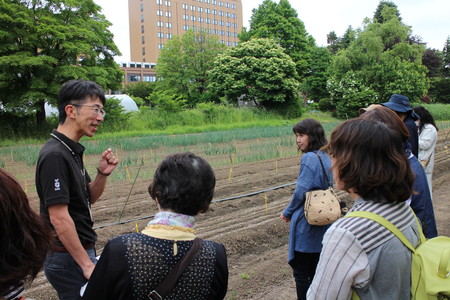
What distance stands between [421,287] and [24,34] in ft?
64.1

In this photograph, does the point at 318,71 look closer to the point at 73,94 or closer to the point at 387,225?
the point at 73,94

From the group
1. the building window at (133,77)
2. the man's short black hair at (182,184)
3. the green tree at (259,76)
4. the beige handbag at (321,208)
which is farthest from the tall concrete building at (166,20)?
the man's short black hair at (182,184)

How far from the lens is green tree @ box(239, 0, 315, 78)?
33.1m

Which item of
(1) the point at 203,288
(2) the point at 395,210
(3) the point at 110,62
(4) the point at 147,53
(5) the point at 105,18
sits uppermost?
(4) the point at 147,53

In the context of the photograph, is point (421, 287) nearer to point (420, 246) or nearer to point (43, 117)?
point (420, 246)

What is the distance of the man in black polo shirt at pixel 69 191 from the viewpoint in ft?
5.52

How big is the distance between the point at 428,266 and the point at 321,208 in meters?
1.24

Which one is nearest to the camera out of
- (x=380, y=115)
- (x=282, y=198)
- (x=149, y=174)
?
(x=380, y=115)

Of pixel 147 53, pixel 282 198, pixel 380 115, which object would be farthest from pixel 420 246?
pixel 147 53

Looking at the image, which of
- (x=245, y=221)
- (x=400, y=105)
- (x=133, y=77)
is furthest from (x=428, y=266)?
(x=133, y=77)

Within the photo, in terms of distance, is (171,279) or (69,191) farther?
(69,191)

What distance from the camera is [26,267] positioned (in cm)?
98

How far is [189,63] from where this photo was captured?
116 feet

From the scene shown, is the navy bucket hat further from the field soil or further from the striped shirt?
the field soil
